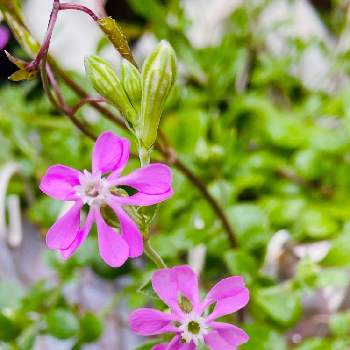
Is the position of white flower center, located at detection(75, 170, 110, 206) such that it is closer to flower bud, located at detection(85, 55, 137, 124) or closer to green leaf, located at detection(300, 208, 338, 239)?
flower bud, located at detection(85, 55, 137, 124)

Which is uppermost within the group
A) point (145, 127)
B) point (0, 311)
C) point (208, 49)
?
point (145, 127)

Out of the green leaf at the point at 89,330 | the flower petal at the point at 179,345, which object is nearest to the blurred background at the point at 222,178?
the green leaf at the point at 89,330

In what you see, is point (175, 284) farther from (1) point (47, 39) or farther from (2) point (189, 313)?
(1) point (47, 39)

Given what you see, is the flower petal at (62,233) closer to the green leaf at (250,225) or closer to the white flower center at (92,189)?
the white flower center at (92,189)

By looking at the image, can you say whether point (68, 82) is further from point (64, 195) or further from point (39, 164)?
point (39, 164)

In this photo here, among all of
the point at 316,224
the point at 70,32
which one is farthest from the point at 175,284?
the point at 70,32

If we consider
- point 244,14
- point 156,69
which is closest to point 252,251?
Result: point 156,69
